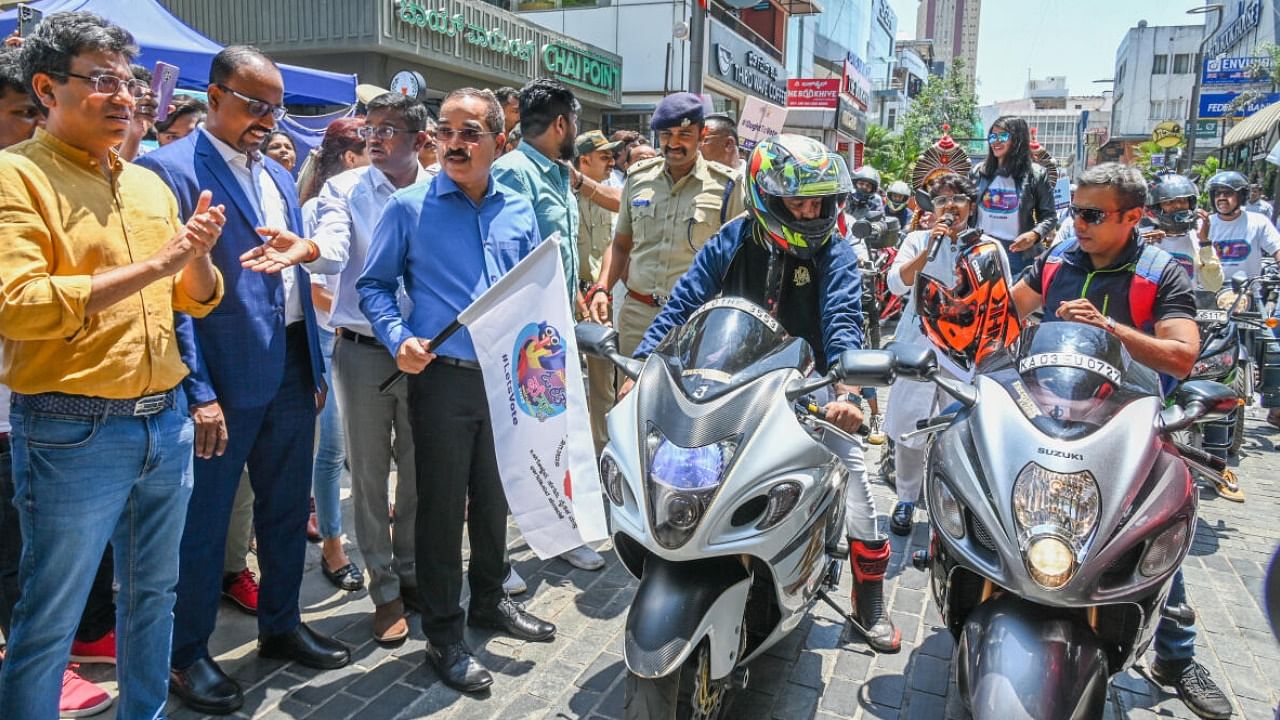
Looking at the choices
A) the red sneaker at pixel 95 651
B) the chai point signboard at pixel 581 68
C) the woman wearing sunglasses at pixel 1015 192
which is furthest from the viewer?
the chai point signboard at pixel 581 68

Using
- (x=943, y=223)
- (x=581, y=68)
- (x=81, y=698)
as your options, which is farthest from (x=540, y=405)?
(x=581, y=68)

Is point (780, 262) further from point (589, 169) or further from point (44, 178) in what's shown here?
point (589, 169)

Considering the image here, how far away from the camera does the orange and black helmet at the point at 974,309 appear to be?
371 cm

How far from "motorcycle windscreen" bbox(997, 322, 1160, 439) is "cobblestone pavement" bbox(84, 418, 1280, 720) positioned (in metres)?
1.37

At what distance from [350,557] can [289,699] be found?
4.93ft

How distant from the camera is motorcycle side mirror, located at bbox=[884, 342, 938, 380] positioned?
9.46ft

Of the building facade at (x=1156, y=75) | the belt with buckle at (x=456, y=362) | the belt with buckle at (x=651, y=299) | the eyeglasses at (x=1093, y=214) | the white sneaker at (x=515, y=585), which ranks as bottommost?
the white sneaker at (x=515, y=585)

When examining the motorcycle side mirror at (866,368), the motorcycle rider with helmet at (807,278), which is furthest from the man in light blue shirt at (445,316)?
the motorcycle side mirror at (866,368)

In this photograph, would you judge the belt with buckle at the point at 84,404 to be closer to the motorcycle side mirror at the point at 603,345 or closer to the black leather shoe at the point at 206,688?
the black leather shoe at the point at 206,688

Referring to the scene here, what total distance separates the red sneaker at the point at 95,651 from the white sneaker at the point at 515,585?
1.65 metres

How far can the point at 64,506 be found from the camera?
2.50m

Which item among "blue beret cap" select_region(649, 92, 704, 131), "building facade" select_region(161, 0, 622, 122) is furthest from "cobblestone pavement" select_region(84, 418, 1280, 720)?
"building facade" select_region(161, 0, 622, 122)

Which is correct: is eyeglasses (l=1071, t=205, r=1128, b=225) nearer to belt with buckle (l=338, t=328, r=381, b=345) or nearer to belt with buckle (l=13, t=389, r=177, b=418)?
belt with buckle (l=338, t=328, r=381, b=345)

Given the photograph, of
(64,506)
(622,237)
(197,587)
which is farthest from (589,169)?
(64,506)
